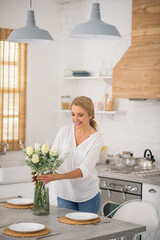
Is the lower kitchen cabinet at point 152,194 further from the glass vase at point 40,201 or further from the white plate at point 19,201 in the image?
the glass vase at point 40,201

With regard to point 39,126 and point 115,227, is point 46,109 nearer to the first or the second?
point 39,126

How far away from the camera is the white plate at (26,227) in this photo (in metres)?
2.70

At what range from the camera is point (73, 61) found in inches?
246

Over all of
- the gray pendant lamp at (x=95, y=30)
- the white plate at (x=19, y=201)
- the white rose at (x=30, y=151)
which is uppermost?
the gray pendant lamp at (x=95, y=30)

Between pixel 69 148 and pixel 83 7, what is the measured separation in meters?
2.91

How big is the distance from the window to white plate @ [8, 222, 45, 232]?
3.03 metres

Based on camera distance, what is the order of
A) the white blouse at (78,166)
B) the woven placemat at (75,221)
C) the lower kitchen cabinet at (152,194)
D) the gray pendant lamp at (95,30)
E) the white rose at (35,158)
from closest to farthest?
the woven placemat at (75,221) → the white rose at (35,158) → the gray pendant lamp at (95,30) → the white blouse at (78,166) → the lower kitchen cabinet at (152,194)

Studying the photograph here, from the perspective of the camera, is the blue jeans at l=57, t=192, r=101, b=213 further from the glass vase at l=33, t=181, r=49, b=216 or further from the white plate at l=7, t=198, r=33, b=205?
the glass vase at l=33, t=181, r=49, b=216

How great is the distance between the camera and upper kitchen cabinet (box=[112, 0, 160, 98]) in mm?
4879

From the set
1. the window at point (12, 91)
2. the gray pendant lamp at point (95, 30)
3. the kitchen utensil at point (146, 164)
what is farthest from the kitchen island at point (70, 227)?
the window at point (12, 91)

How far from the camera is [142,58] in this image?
498cm

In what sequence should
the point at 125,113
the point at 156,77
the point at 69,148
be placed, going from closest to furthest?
the point at 69,148 → the point at 156,77 → the point at 125,113

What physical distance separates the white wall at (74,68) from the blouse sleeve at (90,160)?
1.74 m

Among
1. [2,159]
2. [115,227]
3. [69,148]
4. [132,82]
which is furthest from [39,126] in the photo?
[115,227]
